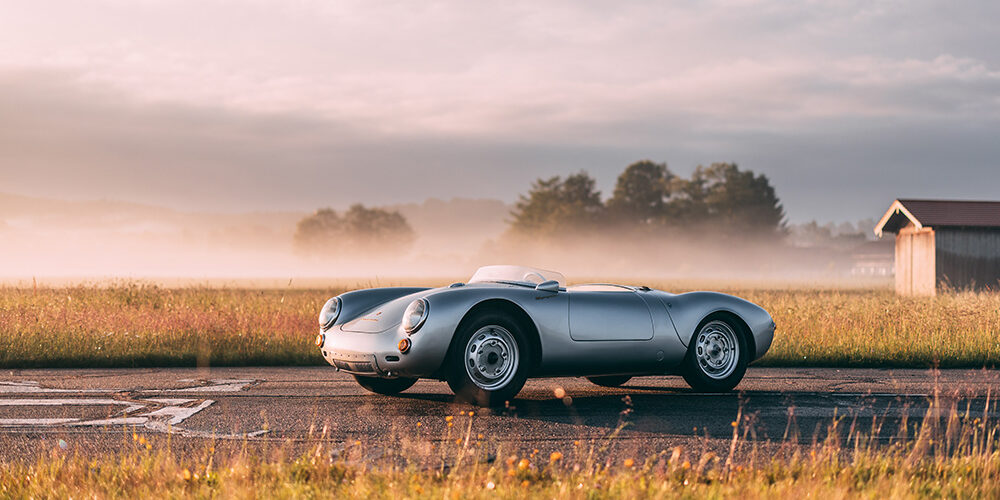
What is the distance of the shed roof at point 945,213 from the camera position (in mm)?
31891

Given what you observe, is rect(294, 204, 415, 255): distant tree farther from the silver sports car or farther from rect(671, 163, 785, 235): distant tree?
the silver sports car

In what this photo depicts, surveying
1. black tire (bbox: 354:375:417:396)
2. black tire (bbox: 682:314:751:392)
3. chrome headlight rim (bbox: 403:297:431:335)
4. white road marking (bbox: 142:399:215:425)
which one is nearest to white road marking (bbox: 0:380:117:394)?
white road marking (bbox: 142:399:215:425)

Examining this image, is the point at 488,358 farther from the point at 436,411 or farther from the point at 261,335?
the point at 261,335

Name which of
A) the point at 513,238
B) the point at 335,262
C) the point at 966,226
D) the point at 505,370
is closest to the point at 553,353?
the point at 505,370

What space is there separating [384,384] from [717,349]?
10.5 feet

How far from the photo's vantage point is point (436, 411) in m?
7.23

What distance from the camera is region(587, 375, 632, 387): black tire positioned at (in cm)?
884

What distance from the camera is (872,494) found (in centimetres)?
409

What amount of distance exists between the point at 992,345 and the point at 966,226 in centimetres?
2140

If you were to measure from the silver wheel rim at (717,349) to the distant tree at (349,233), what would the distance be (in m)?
130

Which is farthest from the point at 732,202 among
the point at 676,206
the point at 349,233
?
the point at 349,233

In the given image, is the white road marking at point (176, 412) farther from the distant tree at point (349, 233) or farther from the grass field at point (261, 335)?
the distant tree at point (349, 233)

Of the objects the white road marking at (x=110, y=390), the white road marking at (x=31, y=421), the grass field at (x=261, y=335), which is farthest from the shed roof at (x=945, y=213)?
the white road marking at (x=31, y=421)

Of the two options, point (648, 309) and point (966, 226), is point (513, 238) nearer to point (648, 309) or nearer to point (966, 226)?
point (966, 226)
